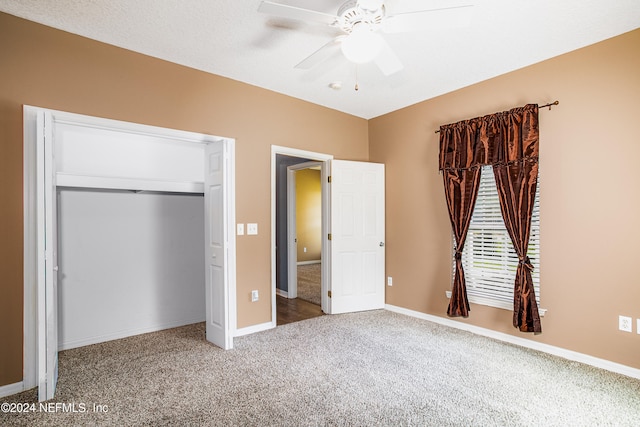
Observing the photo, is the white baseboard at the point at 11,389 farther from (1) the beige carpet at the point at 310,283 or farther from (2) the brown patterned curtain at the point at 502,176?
(2) the brown patterned curtain at the point at 502,176

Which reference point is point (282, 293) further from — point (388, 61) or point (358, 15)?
point (358, 15)

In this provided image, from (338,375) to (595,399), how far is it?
1.85m

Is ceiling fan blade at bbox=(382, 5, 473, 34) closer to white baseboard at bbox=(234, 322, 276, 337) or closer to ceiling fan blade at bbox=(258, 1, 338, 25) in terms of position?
ceiling fan blade at bbox=(258, 1, 338, 25)

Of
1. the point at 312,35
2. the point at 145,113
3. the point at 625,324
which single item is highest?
the point at 312,35

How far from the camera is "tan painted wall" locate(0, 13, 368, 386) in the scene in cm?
250

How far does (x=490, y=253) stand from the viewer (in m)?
3.64

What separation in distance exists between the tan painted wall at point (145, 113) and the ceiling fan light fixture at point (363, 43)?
2.03 m

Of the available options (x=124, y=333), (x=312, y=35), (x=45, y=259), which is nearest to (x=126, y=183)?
(x=45, y=259)

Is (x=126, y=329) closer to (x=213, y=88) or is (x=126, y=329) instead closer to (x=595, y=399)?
(x=213, y=88)

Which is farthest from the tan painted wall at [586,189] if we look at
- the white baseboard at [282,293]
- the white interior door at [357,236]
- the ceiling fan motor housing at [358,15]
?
the white baseboard at [282,293]

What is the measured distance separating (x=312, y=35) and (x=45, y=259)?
102 inches

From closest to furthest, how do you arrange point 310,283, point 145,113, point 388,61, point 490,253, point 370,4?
point 370,4 < point 388,61 < point 145,113 < point 490,253 < point 310,283

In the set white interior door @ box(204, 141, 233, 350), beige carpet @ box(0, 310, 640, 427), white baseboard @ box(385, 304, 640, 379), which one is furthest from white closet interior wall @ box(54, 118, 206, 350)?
white baseboard @ box(385, 304, 640, 379)

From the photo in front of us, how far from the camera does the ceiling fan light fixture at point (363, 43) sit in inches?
76.7
